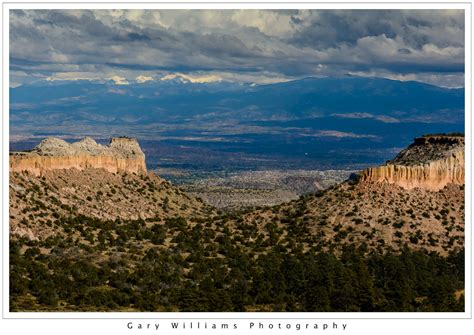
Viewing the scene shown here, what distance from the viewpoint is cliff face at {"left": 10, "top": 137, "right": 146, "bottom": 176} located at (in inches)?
3150

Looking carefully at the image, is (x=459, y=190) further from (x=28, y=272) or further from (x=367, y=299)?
(x=28, y=272)

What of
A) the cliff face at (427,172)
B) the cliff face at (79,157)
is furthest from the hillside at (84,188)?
the cliff face at (427,172)

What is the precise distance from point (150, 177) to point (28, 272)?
4194 centimetres

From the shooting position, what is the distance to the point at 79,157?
8650 cm

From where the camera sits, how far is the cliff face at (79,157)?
Answer: 80000 mm

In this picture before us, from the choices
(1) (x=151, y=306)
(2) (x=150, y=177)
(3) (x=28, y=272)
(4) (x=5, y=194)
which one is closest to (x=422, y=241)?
(1) (x=151, y=306)

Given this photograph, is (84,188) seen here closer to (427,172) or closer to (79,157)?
(79,157)

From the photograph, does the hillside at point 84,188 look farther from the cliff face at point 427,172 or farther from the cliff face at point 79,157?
the cliff face at point 427,172

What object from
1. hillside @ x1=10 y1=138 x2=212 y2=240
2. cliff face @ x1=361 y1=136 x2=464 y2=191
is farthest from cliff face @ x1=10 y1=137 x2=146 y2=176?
cliff face @ x1=361 y1=136 x2=464 y2=191

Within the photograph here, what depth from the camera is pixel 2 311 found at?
4194 cm

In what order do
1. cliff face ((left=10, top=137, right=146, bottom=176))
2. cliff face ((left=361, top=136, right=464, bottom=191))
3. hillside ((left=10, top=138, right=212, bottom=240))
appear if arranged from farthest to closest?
cliff face ((left=10, top=137, right=146, bottom=176)), cliff face ((left=361, top=136, right=464, bottom=191)), hillside ((left=10, top=138, right=212, bottom=240))

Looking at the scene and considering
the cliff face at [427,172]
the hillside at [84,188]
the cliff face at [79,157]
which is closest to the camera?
the hillside at [84,188]

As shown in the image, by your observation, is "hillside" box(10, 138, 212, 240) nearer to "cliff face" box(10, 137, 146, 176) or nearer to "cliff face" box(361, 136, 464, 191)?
"cliff face" box(10, 137, 146, 176)

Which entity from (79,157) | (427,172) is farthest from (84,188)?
(427,172)
